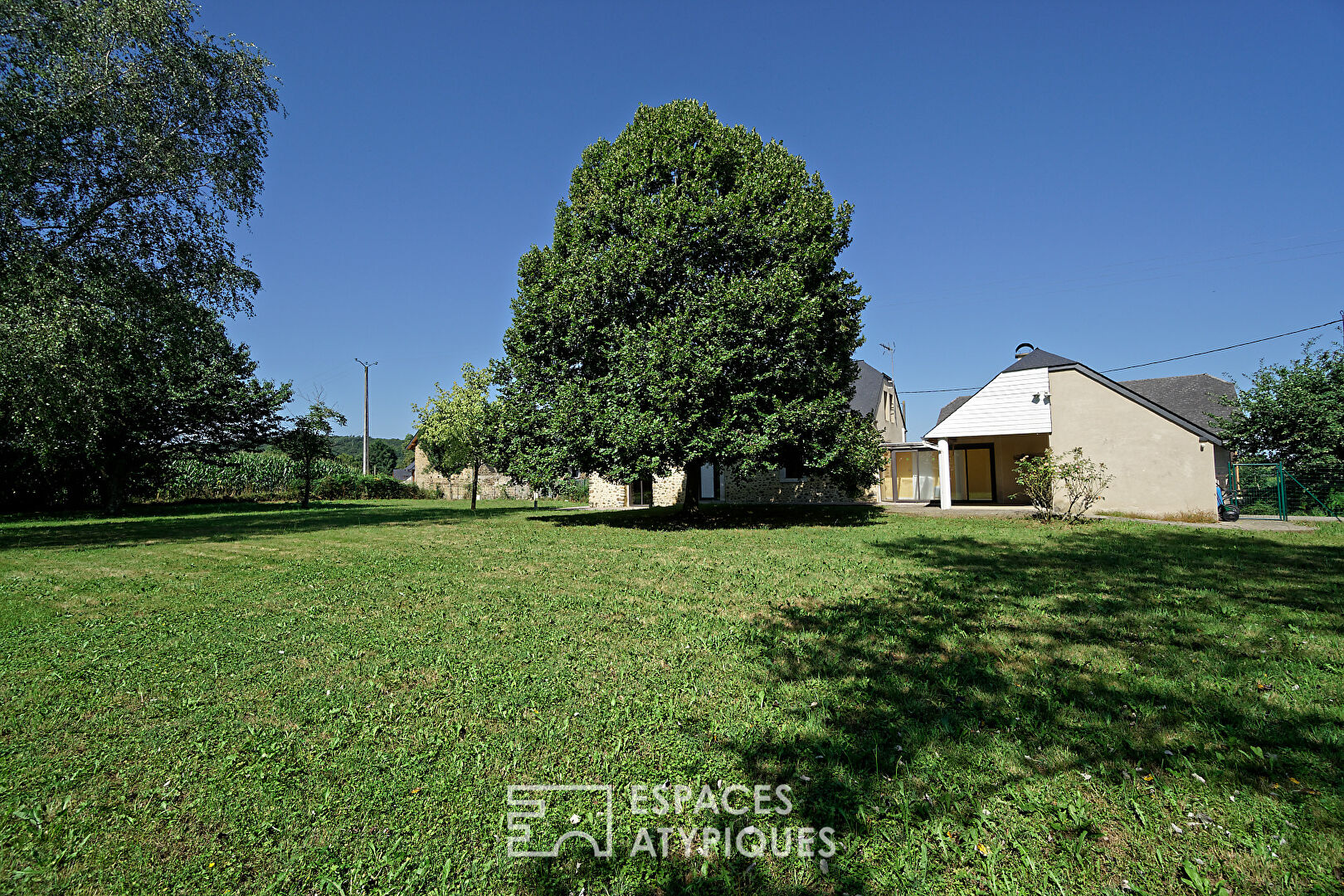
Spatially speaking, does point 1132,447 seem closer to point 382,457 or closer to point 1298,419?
point 1298,419

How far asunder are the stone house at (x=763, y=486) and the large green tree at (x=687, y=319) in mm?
8628

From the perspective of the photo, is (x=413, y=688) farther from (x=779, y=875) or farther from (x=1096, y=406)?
(x=1096, y=406)

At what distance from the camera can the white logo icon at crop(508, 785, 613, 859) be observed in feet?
7.93

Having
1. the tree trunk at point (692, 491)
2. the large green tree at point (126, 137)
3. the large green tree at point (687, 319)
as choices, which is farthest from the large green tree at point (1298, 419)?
the large green tree at point (126, 137)

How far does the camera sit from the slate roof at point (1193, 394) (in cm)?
2500

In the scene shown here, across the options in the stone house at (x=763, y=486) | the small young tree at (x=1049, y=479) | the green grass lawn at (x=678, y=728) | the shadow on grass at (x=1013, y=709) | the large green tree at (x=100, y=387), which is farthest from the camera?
the stone house at (x=763, y=486)

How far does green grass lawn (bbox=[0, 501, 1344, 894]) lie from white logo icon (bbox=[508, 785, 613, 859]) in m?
0.05

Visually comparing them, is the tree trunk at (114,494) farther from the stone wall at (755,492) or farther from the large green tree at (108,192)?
the stone wall at (755,492)

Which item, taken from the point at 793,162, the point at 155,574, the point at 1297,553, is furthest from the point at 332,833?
the point at 793,162

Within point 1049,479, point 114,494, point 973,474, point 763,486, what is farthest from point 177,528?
point 973,474

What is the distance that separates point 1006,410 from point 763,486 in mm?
9616

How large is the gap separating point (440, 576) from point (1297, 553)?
13.1m

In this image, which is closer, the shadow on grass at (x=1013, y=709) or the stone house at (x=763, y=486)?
the shadow on grass at (x=1013, y=709)

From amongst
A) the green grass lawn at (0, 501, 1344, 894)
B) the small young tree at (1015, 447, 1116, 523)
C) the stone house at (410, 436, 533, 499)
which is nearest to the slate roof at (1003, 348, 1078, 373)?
the small young tree at (1015, 447, 1116, 523)
